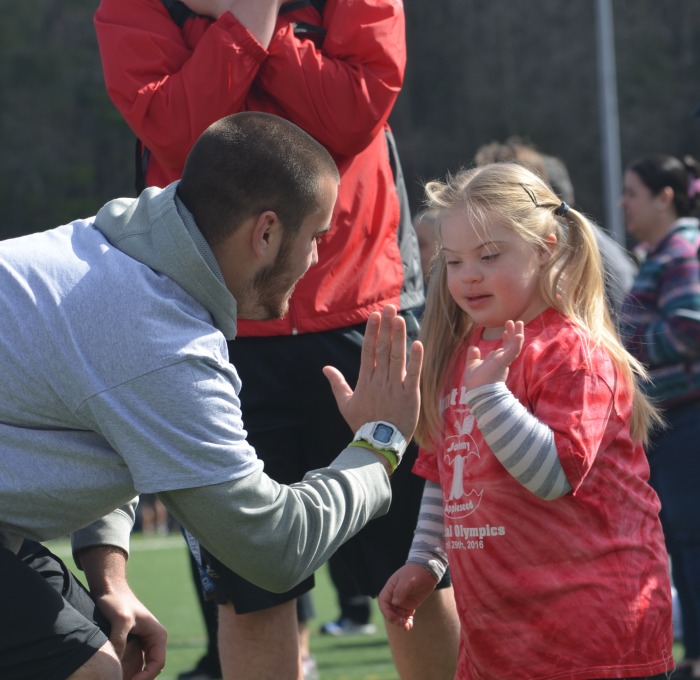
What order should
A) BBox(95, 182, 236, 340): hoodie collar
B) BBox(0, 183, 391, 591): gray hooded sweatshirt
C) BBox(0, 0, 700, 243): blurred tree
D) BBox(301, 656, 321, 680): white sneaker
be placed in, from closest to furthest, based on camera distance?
BBox(0, 183, 391, 591): gray hooded sweatshirt
BBox(95, 182, 236, 340): hoodie collar
BBox(301, 656, 321, 680): white sneaker
BBox(0, 0, 700, 243): blurred tree

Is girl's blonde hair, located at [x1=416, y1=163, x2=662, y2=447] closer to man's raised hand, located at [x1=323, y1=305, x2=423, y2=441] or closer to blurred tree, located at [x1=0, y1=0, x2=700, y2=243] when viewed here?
man's raised hand, located at [x1=323, y1=305, x2=423, y2=441]

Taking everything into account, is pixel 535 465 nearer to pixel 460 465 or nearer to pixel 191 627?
pixel 460 465

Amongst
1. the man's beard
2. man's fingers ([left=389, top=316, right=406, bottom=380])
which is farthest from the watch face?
the man's beard

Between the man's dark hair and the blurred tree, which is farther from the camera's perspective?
the blurred tree

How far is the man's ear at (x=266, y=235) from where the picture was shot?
272 cm

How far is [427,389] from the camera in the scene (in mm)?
3381

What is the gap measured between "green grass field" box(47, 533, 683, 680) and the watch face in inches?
117

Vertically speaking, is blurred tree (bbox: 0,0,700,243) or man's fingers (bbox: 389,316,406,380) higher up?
man's fingers (bbox: 389,316,406,380)

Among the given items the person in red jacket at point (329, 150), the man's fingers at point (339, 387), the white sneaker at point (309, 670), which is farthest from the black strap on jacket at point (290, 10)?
the white sneaker at point (309, 670)

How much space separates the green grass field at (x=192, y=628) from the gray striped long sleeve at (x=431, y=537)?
7.69 feet

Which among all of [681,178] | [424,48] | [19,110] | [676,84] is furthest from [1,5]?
[681,178]

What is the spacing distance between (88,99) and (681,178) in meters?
32.5

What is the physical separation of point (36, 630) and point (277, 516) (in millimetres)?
543

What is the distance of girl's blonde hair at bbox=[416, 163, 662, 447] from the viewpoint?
321 cm
